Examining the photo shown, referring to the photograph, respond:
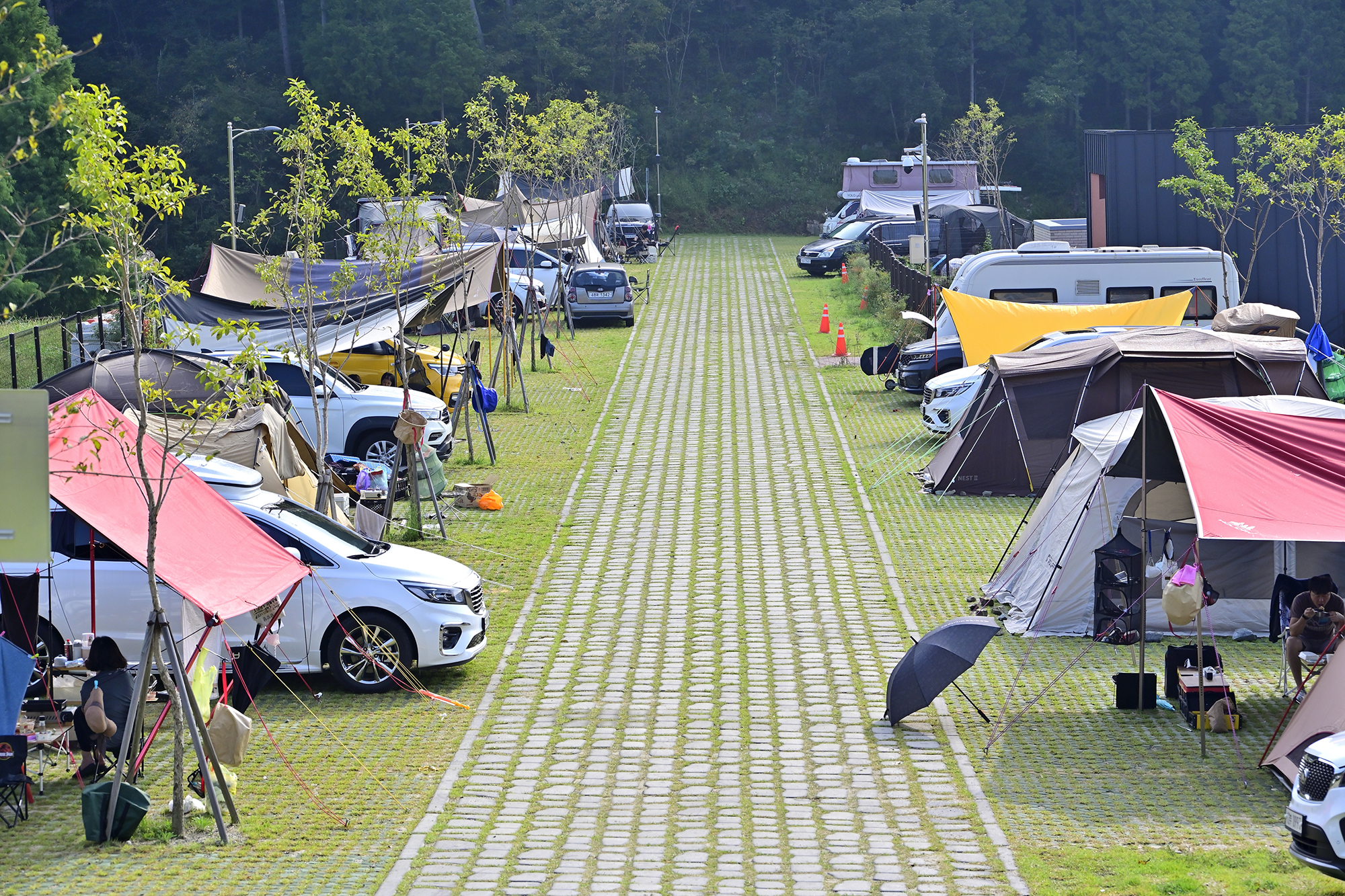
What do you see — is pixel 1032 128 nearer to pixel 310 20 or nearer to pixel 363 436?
pixel 310 20

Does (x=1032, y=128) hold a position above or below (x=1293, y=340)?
above

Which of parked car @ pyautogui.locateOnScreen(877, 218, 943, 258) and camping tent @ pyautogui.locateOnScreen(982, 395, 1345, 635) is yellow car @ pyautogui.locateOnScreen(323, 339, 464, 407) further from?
parked car @ pyautogui.locateOnScreen(877, 218, 943, 258)

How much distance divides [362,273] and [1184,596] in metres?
14.3

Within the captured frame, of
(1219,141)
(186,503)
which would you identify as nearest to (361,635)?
(186,503)

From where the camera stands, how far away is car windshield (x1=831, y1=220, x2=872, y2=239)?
43562 mm

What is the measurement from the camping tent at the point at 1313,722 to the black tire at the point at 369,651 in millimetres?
6542

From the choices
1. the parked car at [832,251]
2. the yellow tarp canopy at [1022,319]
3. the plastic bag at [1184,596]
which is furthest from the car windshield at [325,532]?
the parked car at [832,251]

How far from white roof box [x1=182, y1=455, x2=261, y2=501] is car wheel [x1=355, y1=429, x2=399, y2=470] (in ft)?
21.0

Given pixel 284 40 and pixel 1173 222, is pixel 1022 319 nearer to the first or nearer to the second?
pixel 1173 222

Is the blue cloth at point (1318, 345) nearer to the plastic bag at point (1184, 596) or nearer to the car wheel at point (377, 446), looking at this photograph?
the plastic bag at point (1184, 596)

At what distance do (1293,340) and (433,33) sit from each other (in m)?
58.9

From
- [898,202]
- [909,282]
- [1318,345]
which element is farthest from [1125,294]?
[898,202]

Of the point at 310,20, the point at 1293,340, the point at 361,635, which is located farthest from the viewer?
the point at 310,20

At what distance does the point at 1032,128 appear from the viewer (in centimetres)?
7125
